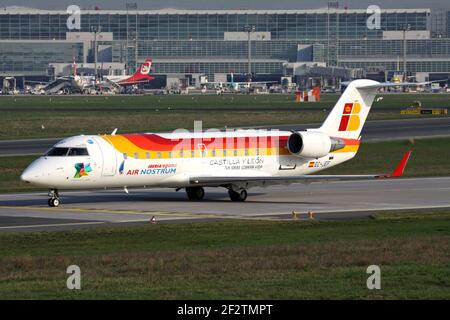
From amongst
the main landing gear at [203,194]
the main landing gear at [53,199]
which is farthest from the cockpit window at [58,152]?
the main landing gear at [203,194]

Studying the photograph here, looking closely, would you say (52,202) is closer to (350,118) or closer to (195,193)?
(195,193)

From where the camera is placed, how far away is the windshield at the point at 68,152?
4750 cm

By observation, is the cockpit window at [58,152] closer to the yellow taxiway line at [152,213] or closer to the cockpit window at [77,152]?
the cockpit window at [77,152]

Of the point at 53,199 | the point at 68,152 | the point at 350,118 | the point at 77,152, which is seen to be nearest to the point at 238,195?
the point at 350,118

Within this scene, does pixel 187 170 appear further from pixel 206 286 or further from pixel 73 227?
pixel 206 286

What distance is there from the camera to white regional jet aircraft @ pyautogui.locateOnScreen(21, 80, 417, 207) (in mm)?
47531

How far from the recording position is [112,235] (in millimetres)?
38781

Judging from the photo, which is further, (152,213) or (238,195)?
(238,195)

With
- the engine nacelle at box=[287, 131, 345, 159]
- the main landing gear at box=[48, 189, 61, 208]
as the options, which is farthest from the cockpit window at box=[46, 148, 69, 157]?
the engine nacelle at box=[287, 131, 345, 159]

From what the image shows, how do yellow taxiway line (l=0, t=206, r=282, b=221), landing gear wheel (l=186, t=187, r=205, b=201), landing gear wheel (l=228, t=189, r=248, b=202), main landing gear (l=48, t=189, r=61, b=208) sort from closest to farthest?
yellow taxiway line (l=0, t=206, r=282, b=221) < main landing gear (l=48, t=189, r=61, b=208) < landing gear wheel (l=228, t=189, r=248, b=202) < landing gear wheel (l=186, t=187, r=205, b=201)

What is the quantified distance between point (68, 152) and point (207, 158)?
6.50 m

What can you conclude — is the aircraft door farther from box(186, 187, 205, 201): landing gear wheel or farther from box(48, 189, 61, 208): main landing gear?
box(186, 187, 205, 201): landing gear wheel

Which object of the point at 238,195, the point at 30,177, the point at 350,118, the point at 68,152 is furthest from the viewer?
the point at 350,118

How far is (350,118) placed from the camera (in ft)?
179
